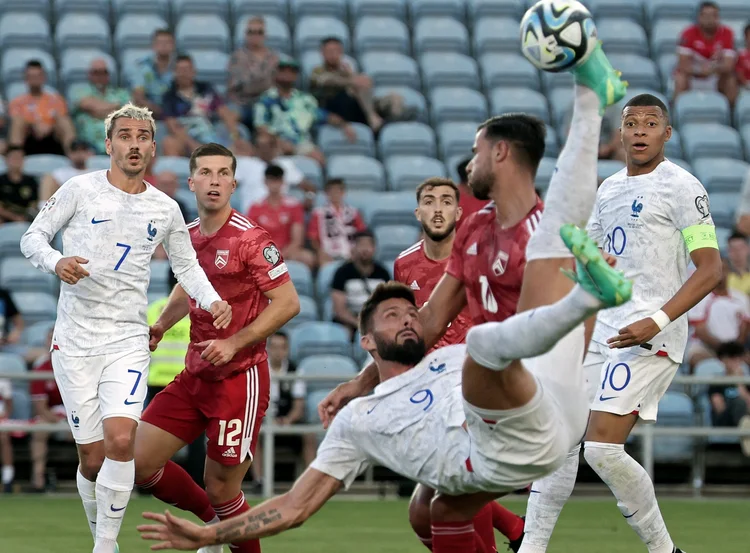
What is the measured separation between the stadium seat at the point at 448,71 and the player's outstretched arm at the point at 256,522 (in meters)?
11.1

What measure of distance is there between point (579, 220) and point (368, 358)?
740 cm

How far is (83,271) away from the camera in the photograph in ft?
21.9

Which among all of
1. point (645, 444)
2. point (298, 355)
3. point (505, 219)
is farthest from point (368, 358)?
point (505, 219)

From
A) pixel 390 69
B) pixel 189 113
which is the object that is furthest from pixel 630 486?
pixel 390 69

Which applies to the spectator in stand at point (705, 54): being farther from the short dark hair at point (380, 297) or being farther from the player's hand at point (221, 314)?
the short dark hair at point (380, 297)

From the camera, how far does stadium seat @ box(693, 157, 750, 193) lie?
48.5ft

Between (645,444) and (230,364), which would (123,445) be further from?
(645,444)

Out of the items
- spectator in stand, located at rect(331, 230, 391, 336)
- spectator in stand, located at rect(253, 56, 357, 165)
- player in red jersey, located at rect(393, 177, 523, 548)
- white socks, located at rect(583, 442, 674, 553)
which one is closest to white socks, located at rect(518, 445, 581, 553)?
white socks, located at rect(583, 442, 674, 553)

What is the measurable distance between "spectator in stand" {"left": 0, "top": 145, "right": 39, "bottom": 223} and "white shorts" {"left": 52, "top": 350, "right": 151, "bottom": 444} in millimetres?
6140

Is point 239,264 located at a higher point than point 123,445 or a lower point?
higher

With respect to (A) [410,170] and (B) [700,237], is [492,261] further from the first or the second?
(A) [410,170]

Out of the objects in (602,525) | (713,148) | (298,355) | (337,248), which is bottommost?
(602,525)

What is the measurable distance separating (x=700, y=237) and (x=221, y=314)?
99.4 inches

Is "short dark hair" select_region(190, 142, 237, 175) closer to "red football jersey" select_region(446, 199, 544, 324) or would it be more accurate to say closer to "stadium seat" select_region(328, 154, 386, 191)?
"red football jersey" select_region(446, 199, 544, 324)
